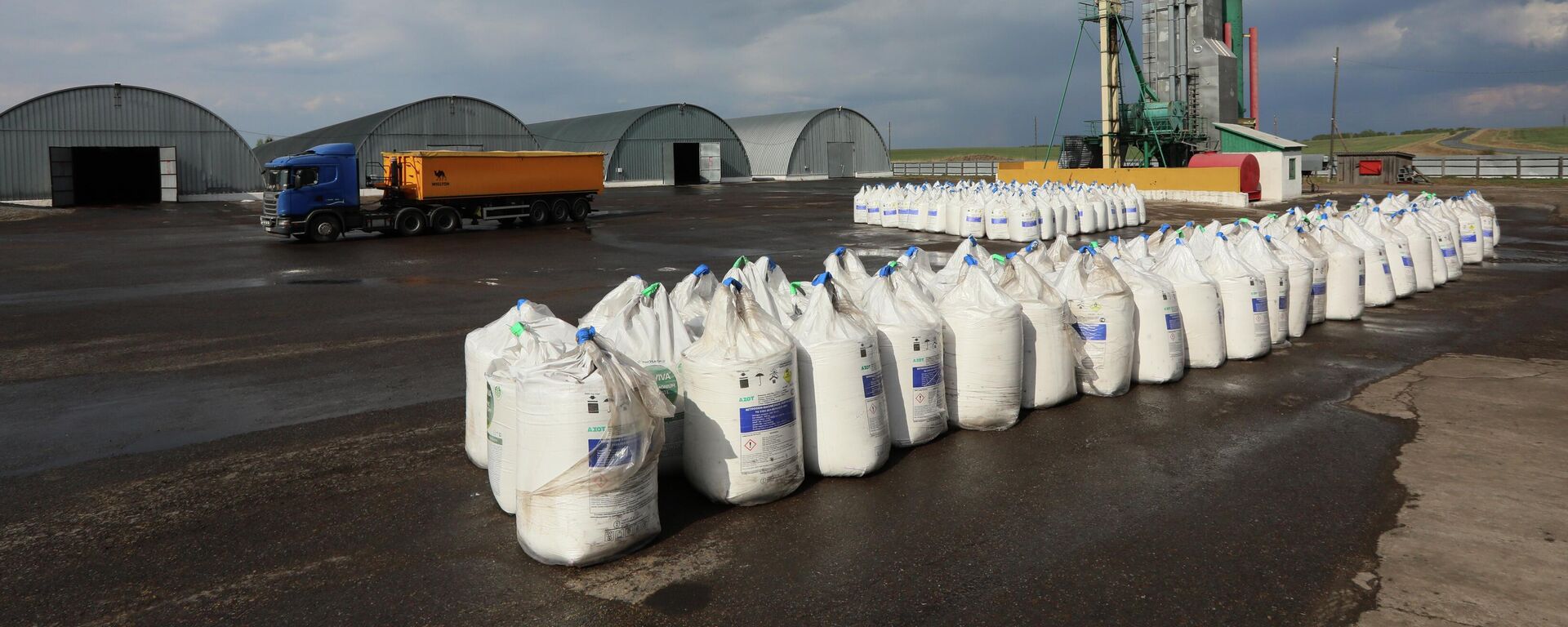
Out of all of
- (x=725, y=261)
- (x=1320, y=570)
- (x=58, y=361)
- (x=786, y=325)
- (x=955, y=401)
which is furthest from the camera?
(x=725, y=261)

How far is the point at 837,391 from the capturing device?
4941mm

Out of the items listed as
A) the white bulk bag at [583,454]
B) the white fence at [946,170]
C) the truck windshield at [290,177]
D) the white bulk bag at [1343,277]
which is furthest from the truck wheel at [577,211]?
the white fence at [946,170]

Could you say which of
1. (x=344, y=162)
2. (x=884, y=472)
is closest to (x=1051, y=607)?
(x=884, y=472)

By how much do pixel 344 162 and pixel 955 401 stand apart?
19.7 m

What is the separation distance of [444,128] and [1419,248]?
124 ft

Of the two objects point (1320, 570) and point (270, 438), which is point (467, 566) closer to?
point (270, 438)

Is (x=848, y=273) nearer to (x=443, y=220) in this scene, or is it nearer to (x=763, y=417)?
(x=763, y=417)

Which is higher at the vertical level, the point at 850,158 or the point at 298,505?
the point at 850,158

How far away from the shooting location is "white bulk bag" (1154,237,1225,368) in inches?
280

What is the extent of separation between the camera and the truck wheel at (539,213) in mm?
25344

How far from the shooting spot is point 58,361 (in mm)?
8617

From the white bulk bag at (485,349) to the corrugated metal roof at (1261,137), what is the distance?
32.7m

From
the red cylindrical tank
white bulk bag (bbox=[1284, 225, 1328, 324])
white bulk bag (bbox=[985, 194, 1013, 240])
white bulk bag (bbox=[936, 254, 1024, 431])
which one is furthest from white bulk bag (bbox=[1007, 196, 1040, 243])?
white bulk bag (bbox=[936, 254, 1024, 431])

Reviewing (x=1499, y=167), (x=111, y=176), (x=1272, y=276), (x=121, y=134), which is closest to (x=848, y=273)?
(x=1272, y=276)
